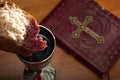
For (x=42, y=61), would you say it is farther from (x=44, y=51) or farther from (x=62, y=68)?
(x=62, y=68)

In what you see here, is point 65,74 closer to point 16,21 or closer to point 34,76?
point 34,76

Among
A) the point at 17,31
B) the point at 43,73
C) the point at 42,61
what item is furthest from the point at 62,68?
the point at 17,31

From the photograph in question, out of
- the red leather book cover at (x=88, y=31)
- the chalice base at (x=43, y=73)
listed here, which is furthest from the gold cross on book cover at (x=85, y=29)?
the chalice base at (x=43, y=73)

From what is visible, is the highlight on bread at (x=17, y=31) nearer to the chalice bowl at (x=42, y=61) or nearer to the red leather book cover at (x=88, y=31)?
the chalice bowl at (x=42, y=61)

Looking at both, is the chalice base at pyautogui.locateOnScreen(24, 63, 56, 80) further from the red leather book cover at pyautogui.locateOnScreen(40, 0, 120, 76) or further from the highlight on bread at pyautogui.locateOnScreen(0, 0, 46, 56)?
the highlight on bread at pyautogui.locateOnScreen(0, 0, 46, 56)

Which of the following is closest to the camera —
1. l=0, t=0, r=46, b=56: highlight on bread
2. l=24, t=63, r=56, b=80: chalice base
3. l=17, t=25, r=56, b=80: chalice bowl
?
l=0, t=0, r=46, b=56: highlight on bread

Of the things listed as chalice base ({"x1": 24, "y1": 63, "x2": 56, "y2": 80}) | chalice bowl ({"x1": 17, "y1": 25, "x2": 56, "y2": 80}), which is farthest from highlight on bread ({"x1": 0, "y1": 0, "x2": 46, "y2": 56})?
chalice base ({"x1": 24, "y1": 63, "x2": 56, "y2": 80})

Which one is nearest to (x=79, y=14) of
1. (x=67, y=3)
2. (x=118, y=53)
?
(x=67, y=3)
